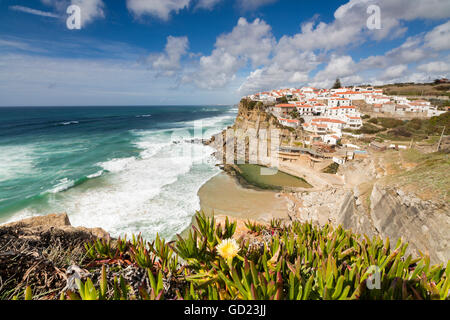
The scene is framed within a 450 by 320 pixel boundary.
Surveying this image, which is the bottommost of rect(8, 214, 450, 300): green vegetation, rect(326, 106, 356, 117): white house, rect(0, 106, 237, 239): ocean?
rect(0, 106, 237, 239): ocean

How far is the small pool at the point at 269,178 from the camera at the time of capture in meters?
20.8

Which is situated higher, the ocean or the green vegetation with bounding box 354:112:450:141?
the green vegetation with bounding box 354:112:450:141

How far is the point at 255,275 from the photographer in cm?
148

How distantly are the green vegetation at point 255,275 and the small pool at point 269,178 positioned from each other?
1825cm

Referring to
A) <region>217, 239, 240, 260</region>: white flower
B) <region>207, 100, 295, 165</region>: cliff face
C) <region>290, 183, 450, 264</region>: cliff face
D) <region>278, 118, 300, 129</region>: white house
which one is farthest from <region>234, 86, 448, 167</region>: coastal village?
<region>217, 239, 240, 260</region>: white flower

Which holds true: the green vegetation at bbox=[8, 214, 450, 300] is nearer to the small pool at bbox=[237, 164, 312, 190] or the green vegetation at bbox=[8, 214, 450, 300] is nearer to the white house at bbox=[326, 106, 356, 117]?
the small pool at bbox=[237, 164, 312, 190]

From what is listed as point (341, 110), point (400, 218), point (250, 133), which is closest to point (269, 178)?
point (400, 218)

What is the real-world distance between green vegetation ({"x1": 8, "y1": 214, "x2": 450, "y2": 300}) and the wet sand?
435 inches

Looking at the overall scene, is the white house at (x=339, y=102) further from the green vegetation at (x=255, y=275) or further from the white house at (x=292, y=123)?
the green vegetation at (x=255, y=275)

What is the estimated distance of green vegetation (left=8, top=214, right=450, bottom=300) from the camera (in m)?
1.40

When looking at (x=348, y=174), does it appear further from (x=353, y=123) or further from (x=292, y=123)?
(x=353, y=123)
